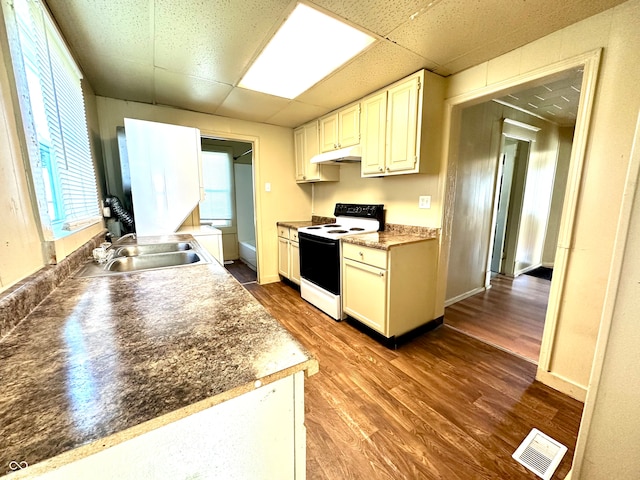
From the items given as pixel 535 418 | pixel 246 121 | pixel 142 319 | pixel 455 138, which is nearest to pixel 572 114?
pixel 455 138

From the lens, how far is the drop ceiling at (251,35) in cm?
133

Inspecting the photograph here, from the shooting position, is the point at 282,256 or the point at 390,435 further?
the point at 282,256

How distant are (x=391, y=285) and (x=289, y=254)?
66.7 inches

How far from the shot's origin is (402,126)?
2117 mm

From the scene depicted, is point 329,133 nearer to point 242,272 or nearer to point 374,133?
point 374,133

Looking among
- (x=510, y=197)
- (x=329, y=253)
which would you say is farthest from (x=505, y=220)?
(x=329, y=253)

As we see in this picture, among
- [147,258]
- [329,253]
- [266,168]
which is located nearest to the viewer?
[147,258]

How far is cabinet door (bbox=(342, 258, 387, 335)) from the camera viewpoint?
6.82 feet

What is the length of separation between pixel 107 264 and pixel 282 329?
1.32 meters

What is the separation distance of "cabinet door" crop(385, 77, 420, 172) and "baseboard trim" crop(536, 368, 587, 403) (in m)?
1.73

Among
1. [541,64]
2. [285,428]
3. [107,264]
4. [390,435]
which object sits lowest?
[390,435]

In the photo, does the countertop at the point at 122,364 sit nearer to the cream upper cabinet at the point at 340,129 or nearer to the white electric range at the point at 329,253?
the white electric range at the point at 329,253

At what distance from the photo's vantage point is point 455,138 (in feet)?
7.18

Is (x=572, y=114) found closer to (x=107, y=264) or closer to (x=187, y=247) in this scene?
(x=187, y=247)
